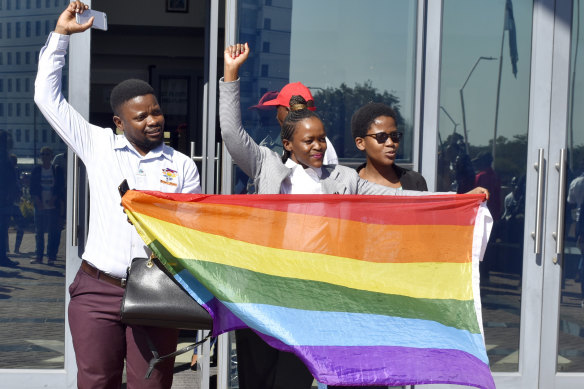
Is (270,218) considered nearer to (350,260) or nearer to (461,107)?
(350,260)

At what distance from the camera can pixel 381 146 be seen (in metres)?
3.85

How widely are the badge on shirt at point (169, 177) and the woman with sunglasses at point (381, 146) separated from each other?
87 cm

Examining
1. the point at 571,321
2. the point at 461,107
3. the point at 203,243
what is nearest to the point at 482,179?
the point at 461,107

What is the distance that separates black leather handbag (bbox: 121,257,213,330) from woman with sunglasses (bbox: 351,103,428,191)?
104cm

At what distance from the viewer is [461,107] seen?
5.35 metres

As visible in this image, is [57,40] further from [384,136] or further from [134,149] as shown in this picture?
[384,136]

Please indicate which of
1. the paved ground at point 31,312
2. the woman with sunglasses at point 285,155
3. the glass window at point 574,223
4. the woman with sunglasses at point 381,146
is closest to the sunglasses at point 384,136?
the woman with sunglasses at point 381,146

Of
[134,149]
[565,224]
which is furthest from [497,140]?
[134,149]

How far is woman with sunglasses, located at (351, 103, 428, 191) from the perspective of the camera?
386 centimetres

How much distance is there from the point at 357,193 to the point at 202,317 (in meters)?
0.87

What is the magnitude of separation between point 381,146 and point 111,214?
1.23 metres

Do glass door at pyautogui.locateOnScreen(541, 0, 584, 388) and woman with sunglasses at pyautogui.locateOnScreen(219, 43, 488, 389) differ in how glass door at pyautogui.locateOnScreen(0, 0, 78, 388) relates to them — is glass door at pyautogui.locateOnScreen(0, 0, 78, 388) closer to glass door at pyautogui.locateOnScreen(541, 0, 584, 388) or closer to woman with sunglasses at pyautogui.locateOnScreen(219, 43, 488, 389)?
woman with sunglasses at pyautogui.locateOnScreen(219, 43, 488, 389)

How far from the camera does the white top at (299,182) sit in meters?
3.60

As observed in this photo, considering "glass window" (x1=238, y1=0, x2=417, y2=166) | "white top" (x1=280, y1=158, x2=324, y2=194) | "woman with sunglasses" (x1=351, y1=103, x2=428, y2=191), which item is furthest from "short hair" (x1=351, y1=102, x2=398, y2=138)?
"glass window" (x1=238, y1=0, x2=417, y2=166)
